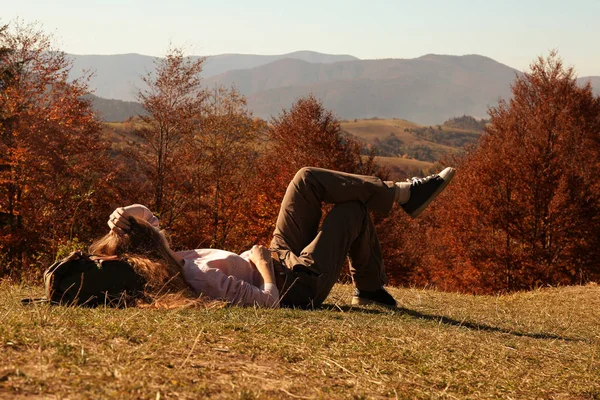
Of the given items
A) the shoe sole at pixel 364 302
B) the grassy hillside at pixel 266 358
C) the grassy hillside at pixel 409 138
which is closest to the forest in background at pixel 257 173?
the shoe sole at pixel 364 302

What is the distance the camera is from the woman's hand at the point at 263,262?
5.36m

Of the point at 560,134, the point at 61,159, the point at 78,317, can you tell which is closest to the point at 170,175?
the point at 61,159

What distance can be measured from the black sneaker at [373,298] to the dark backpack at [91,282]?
7.52ft

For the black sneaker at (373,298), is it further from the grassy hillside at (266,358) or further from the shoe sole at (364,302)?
the grassy hillside at (266,358)

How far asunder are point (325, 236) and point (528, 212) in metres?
27.7

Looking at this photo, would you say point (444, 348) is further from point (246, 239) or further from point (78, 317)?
point (246, 239)

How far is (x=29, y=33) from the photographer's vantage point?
35.0 meters

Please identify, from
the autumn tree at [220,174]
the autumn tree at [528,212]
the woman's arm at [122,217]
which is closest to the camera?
the woman's arm at [122,217]

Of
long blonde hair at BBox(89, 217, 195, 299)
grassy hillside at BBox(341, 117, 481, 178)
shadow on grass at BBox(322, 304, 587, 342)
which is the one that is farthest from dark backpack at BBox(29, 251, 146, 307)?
grassy hillside at BBox(341, 117, 481, 178)

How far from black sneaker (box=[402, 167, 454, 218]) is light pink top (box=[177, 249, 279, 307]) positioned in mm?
1599

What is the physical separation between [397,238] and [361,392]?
32.9m

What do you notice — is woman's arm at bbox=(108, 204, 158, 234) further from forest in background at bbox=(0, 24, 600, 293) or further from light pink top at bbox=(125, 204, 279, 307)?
forest in background at bbox=(0, 24, 600, 293)

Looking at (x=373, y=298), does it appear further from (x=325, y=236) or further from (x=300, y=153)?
(x=300, y=153)

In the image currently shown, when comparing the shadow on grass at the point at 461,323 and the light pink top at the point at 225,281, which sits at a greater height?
the light pink top at the point at 225,281
